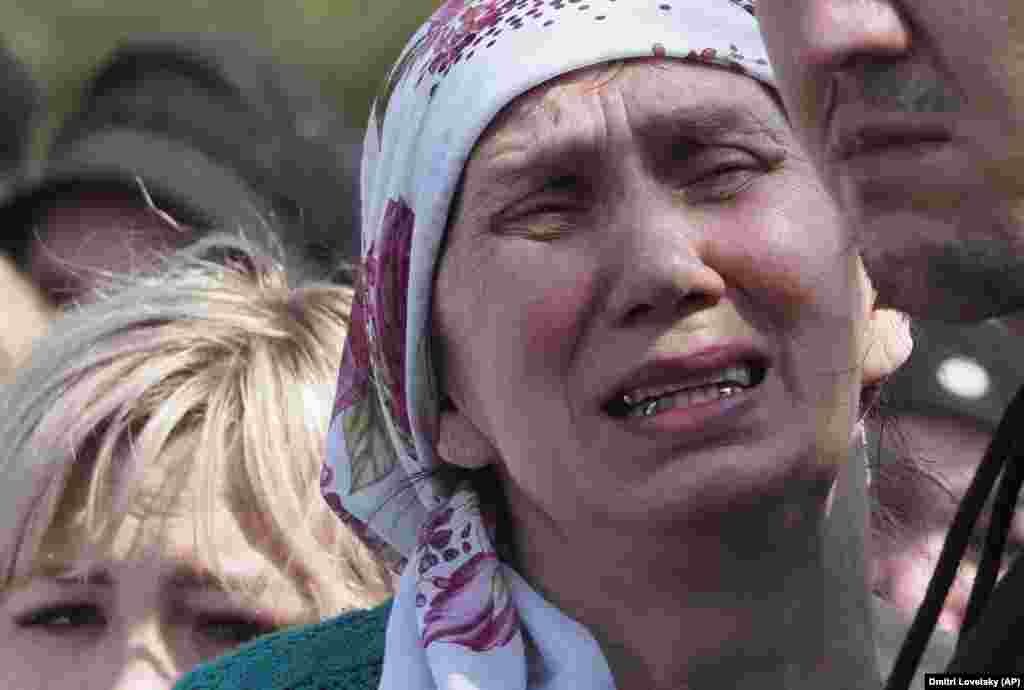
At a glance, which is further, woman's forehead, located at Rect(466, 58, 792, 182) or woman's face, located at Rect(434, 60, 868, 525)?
woman's forehead, located at Rect(466, 58, 792, 182)

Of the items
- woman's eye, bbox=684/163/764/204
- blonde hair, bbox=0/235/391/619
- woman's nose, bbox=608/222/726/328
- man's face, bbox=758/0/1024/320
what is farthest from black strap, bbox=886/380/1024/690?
blonde hair, bbox=0/235/391/619

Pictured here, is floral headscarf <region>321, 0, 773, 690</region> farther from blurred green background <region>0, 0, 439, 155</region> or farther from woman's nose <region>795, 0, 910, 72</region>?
blurred green background <region>0, 0, 439, 155</region>

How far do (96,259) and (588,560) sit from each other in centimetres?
262

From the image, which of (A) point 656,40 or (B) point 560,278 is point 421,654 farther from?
(A) point 656,40

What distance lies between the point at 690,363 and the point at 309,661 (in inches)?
34.0

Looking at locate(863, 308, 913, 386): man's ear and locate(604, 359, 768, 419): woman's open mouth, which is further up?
locate(604, 359, 768, 419): woman's open mouth

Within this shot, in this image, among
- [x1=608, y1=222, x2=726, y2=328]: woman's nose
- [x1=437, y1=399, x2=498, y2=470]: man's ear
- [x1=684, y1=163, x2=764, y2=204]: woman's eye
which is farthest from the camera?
[x1=437, y1=399, x2=498, y2=470]: man's ear

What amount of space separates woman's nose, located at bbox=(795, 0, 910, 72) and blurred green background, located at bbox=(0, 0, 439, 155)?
24.2 ft

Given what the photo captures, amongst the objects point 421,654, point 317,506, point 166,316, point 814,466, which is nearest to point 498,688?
point 421,654

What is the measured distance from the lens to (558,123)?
2348mm

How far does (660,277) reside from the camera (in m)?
2.19

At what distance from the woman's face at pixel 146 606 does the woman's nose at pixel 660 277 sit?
1.13 metres

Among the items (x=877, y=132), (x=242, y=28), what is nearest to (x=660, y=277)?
(x=877, y=132)

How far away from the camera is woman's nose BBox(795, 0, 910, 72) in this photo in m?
1.58
